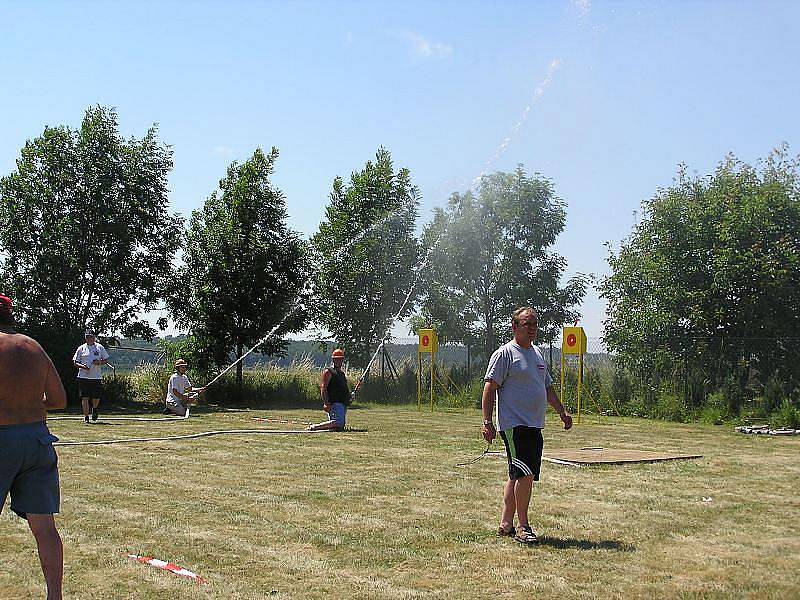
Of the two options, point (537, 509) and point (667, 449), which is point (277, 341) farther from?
point (537, 509)

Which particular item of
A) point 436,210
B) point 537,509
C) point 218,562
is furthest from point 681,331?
point 218,562

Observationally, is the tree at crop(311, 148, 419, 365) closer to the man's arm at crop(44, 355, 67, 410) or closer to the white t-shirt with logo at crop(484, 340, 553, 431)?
the white t-shirt with logo at crop(484, 340, 553, 431)

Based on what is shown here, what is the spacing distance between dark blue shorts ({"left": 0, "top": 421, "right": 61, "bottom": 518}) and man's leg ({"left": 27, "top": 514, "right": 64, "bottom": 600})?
0.06m

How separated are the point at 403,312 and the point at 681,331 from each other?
950 cm

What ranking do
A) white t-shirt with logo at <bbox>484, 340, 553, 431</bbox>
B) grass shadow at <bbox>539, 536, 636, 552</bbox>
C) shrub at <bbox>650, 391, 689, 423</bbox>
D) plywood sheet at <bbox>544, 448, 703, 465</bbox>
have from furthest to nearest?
shrub at <bbox>650, 391, 689, 423</bbox> → plywood sheet at <bbox>544, 448, 703, 465</bbox> → white t-shirt with logo at <bbox>484, 340, 553, 431</bbox> → grass shadow at <bbox>539, 536, 636, 552</bbox>

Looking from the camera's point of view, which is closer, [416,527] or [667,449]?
[416,527]

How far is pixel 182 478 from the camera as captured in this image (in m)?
10.1

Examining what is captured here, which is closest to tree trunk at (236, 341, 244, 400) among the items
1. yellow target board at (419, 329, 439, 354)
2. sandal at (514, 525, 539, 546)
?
yellow target board at (419, 329, 439, 354)

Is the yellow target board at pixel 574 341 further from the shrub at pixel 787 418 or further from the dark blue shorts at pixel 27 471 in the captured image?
the dark blue shorts at pixel 27 471

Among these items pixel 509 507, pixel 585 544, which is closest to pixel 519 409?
pixel 509 507

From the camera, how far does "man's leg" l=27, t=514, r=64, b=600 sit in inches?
202

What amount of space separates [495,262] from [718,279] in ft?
28.2

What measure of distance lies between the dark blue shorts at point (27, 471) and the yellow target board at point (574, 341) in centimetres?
1675

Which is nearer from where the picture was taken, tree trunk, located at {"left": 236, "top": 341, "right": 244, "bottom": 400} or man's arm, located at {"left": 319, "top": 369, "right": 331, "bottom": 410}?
man's arm, located at {"left": 319, "top": 369, "right": 331, "bottom": 410}
